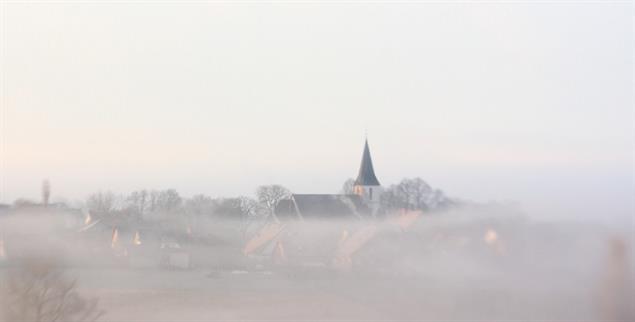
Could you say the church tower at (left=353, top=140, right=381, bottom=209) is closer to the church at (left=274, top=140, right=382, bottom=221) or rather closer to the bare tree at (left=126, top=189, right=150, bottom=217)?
the church at (left=274, top=140, right=382, bottom=221)

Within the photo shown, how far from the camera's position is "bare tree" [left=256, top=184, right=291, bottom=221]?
1906cm

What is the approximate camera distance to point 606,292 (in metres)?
5.10

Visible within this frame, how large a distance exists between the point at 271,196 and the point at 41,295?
45.9ft

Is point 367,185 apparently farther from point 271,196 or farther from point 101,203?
point 101,203

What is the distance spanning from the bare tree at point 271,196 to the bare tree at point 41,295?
39.8ft

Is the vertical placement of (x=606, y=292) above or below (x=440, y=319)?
above

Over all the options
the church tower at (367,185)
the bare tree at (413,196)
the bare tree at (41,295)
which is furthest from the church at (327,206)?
the bare tree at (41,295)

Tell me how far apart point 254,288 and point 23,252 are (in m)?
5.17

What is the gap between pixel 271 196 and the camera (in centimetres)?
1970

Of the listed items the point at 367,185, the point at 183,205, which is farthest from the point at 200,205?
the point at 367,185

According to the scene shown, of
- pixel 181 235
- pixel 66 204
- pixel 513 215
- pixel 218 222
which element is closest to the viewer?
pixel 513 215

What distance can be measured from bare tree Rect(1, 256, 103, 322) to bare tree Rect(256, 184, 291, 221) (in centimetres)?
1212

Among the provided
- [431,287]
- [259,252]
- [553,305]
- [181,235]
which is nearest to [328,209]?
[259,252]

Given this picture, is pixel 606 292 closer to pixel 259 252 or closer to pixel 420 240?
pixel 420 240
